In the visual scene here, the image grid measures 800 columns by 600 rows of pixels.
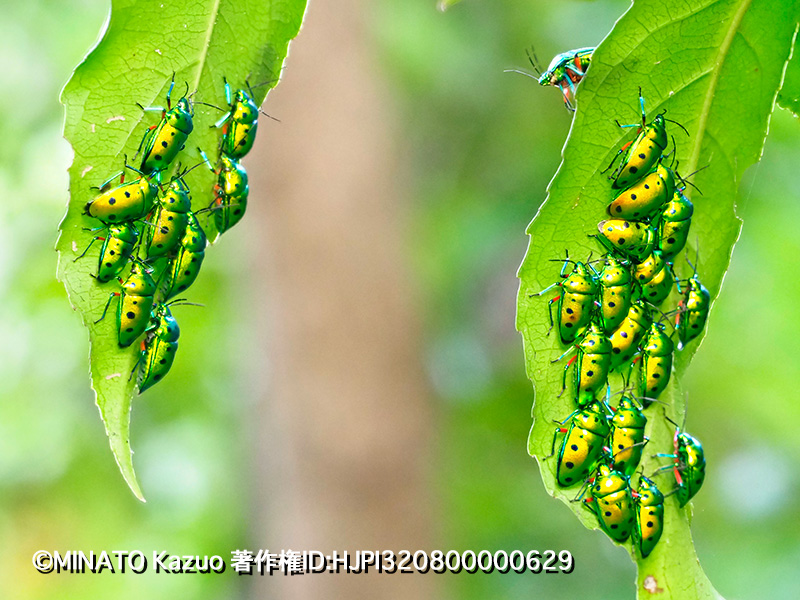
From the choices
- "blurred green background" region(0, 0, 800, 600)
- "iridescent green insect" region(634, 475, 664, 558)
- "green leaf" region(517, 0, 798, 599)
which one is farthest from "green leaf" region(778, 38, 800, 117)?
"blurred green background" region(0, 0, 800, 600)

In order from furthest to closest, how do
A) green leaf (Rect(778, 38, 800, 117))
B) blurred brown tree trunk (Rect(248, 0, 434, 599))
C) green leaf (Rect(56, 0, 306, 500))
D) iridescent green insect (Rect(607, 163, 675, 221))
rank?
blurred brown tree trunk (Rect(248, 0, 434, 599)) < green leaf (Rect(778, 38, 800, 117)) < iridescent green insect (Rect(607, 163, 675, 221)) < green leaf (Rect(56, 0, 306, 500))

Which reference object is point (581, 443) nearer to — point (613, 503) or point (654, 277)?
point (613, 503)

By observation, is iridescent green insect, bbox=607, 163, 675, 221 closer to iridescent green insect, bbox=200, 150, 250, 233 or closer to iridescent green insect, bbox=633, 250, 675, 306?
iridescent green insect, bbox=633, 250, 675, 306

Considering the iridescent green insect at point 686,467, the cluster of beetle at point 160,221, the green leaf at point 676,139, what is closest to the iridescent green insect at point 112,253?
the cluster of beetle at point 160,221

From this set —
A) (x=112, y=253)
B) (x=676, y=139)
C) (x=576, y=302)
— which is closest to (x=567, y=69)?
(x=676, y=139)

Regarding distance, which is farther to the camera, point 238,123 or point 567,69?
point 567,69

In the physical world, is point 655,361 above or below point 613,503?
above

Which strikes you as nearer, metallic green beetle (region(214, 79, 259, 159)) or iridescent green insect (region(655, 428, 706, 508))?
metallic green beetle (region(214, 79, 259, 159))
